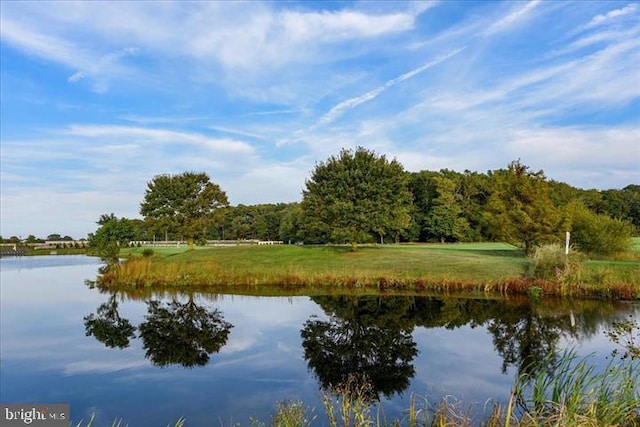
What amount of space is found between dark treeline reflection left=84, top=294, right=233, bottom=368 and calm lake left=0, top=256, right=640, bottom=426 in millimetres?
54

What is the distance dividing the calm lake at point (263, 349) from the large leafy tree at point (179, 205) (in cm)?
2855

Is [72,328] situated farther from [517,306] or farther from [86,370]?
[517,306]

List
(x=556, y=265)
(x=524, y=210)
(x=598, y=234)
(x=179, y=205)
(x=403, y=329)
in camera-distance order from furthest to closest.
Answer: (x=179, y=205), (x=598, y=234), (x=524, y=210), (x=556, y=265), (x=403, y=329)

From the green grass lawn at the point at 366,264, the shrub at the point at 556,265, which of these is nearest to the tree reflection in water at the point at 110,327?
the green grass lawn at the point at 366,264

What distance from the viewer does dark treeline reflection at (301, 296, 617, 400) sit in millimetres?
12328

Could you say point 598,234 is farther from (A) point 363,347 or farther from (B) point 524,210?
(A) point 363,347

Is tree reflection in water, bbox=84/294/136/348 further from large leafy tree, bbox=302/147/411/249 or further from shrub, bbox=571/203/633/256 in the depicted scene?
shrub, bbox=571/203/633/256

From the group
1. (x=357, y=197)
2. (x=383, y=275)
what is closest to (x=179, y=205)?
(x=357, y=197)

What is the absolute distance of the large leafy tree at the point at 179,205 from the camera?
5356 cm

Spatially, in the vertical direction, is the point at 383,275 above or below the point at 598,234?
below

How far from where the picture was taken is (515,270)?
27.5m

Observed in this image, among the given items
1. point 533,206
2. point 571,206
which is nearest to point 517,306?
point 533,206

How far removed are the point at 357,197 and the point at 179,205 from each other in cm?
2387

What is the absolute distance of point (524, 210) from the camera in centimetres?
3194
